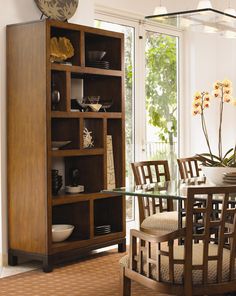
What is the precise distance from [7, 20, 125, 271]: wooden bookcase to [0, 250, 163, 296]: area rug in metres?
0.13

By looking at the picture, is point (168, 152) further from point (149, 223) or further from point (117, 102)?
point (149, 223)

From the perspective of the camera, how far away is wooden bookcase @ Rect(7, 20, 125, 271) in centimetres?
516

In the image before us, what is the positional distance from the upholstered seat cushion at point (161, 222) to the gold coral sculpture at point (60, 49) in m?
1.63

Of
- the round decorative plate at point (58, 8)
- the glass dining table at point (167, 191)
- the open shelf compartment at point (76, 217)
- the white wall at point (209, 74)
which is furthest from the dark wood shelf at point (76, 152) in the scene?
the white wall at point (209, 74)

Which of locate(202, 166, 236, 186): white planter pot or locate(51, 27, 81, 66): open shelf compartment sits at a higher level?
locate(51, 27, 81, 66): open shelf compartment

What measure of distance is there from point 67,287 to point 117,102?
2022mm

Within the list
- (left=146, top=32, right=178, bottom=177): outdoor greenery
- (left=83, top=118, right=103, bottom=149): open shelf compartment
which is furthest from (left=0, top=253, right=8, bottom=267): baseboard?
(left=146, top=32, right=178, bottom=177): outdoor greenery

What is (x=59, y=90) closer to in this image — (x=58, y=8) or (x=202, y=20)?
(x=58, y=8)

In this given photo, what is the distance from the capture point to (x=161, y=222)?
4914 mm

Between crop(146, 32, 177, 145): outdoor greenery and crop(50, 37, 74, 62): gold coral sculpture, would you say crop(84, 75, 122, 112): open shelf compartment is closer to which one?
crop(50, 37, 74, 62): gold coral sculpture

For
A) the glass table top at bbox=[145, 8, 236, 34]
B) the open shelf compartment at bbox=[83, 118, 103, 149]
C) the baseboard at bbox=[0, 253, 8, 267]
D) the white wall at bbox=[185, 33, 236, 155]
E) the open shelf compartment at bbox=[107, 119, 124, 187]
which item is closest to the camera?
the glass table top at bbox=[145, 8, 236, 34]

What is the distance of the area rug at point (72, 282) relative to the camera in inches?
180

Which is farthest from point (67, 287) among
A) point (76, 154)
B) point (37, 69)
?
point (37, 69)

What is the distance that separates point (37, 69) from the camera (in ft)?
17.0
